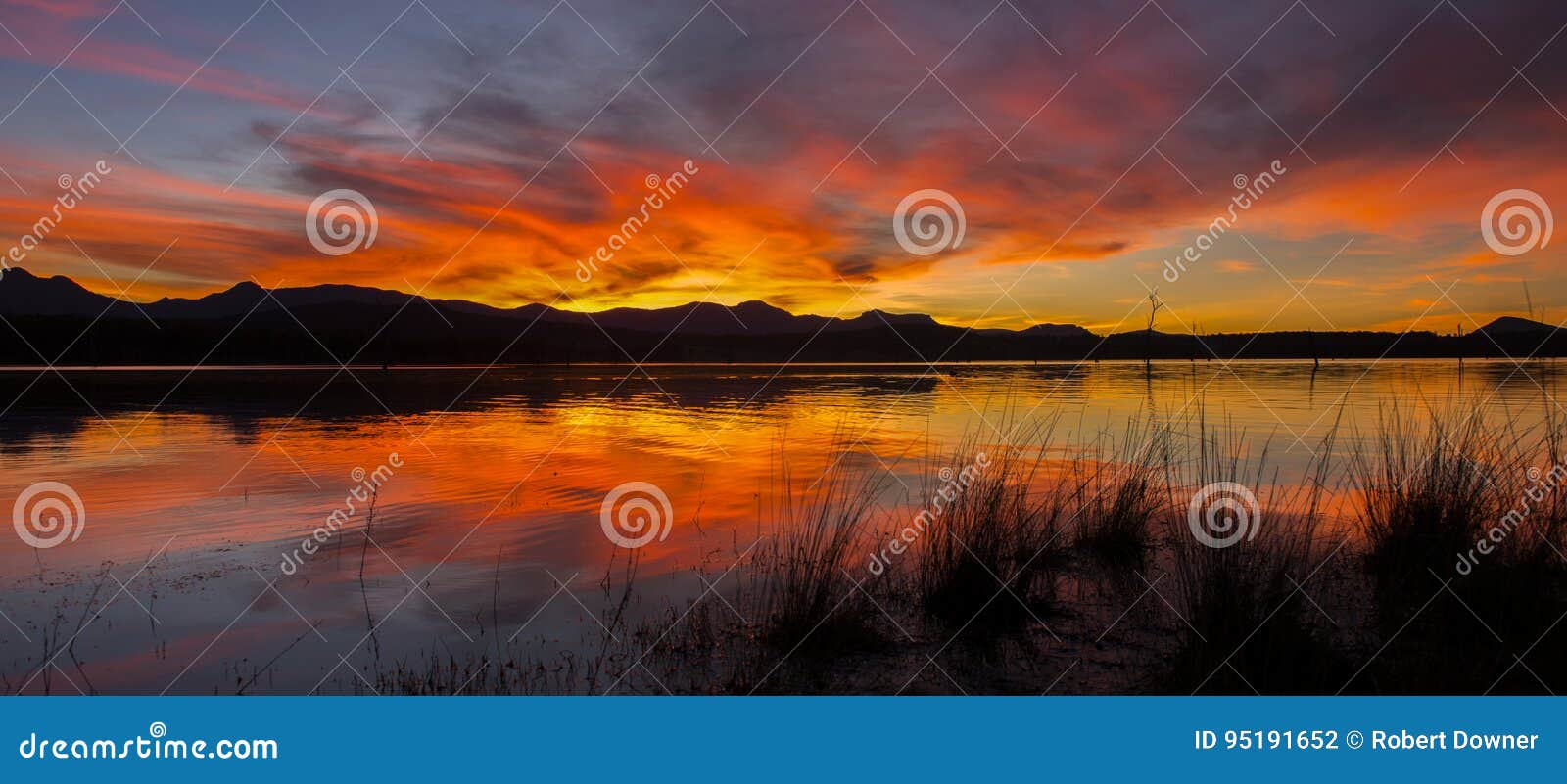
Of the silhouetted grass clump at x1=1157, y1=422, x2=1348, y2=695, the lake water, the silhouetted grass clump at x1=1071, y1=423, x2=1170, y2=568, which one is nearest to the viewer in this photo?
the silhouetted grass clump at x1=1157, y1=422, x2=1348, y2=695

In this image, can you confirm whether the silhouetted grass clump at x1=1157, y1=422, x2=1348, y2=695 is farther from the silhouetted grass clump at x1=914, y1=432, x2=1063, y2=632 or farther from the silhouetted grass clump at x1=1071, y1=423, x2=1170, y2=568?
the silhouetted grass clump at x1=1071, y1=423, x2=1170, y2=568

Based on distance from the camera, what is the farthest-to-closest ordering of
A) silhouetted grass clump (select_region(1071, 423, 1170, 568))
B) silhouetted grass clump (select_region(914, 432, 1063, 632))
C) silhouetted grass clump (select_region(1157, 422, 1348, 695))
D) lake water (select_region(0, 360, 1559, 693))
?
A: silhouetted grass clump (select_region(1071, 423, 1170, 568))
silhouetted grass clump (select_region(914, 432, 1063, 632))
lake water (select_region(0, 360, 1559, 693))
silhouetted grass clump (select_region(1157, 422, 1348, 695))

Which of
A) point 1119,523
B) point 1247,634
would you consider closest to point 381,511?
point 1119,523

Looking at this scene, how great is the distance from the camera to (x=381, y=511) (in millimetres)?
10070

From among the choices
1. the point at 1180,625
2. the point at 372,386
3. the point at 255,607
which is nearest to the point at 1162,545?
the point at 1180,625

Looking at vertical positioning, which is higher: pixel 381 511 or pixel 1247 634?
pixel 381 511

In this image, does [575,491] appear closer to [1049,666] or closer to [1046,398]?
[1049,666]

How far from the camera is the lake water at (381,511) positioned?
5.77m

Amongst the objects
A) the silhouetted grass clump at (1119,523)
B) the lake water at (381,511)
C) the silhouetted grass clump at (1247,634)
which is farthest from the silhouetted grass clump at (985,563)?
the lake water at (381,511)

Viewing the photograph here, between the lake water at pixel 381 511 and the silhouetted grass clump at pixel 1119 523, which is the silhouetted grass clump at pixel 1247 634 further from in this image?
the lake water at pixel 381 511

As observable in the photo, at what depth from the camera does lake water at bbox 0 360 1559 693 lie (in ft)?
18.9

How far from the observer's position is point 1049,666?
5.11 m

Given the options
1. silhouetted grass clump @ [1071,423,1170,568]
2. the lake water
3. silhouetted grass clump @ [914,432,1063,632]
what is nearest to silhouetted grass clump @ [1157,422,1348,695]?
silhouetted grass clump @ [914,432,1063,632]

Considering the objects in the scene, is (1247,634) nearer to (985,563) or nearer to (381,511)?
(985,563)
